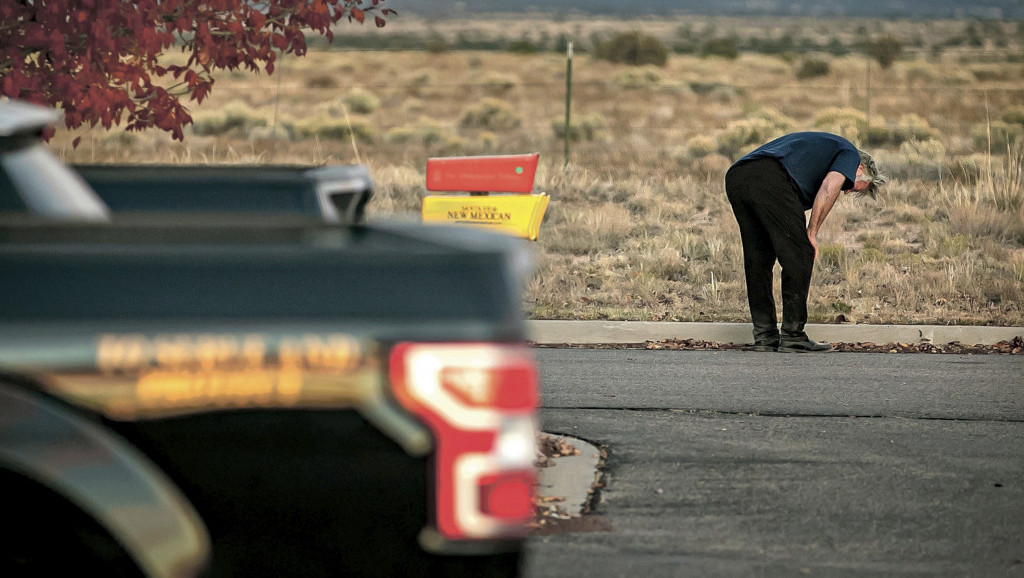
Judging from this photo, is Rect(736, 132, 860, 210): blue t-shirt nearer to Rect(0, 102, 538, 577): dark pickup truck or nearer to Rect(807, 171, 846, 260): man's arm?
Rect(807, 171, 846, 260): man's arm

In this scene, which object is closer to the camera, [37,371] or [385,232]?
[37,371]

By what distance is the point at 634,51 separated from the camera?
6178 cm

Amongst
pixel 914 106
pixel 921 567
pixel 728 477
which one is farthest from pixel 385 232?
pixel 914 106

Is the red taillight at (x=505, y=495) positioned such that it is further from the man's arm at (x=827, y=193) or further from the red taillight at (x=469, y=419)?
the man's arm at (x=827, y=193)

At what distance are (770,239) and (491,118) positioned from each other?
28168 millimetres

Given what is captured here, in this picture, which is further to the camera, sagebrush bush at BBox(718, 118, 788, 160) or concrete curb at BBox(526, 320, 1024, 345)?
sagebrush bush at BBox(718, 118, 788, 160)

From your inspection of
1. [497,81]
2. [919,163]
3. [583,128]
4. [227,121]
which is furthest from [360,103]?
[919,163]

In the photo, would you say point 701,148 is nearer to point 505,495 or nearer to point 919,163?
point 919,163

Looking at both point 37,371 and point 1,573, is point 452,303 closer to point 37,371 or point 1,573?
A: point 37,371

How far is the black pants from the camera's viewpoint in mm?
10133

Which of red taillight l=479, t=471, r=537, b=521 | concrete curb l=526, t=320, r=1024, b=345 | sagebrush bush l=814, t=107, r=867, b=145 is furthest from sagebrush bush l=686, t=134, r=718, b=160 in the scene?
red taillight l=479, t=471, r=537, b=521

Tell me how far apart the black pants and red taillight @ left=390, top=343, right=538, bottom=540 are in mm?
7948

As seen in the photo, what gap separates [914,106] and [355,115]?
16.0 m

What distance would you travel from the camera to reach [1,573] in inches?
95.7
